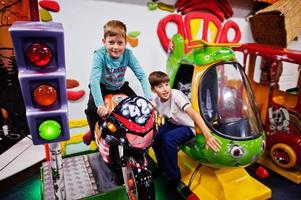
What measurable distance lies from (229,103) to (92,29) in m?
1.27

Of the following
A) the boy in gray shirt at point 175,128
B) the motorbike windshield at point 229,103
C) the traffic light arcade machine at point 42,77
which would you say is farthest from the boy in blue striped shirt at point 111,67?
the traffic light arcade machine at point 42,77

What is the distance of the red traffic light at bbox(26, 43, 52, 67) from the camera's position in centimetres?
73

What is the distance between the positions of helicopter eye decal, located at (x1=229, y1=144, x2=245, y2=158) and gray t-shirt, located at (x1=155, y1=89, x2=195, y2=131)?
0.28m

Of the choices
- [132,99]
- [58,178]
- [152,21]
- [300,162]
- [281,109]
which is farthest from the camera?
[152,21]

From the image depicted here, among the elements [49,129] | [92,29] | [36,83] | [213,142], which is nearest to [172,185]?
[213,142]

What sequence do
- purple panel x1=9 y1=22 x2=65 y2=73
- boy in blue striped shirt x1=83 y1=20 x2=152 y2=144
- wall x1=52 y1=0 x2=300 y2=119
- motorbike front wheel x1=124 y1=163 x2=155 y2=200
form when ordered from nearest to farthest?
purple panel x1=9 y1=22 x2=65 y2=73 < motorbike front wheel x1=124 y1=163 x2=155 y2=200 < boy in blue striped shirt x1=83 y1=20 x2=152 y2=144 < wall x1=52 y1=0 x2=300 y2=119

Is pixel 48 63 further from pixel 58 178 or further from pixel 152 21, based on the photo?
pixel 152 21

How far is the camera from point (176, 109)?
1653 mm

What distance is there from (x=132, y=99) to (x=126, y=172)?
0.36 metres

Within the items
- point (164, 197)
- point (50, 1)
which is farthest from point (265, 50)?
point (50, 1)

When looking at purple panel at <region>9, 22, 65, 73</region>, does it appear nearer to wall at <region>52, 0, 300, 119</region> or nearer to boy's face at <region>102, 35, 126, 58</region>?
boy's face at <region>102, 35, 126, 58</region>

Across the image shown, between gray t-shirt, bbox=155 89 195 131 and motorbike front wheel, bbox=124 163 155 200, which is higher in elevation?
gray t-shirt, bbox=155 89 195 131

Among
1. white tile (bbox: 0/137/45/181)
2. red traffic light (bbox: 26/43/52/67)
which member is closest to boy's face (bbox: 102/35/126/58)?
red traffic light (bbox: 26/43/52/67)

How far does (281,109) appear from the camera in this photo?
6.45 feet
